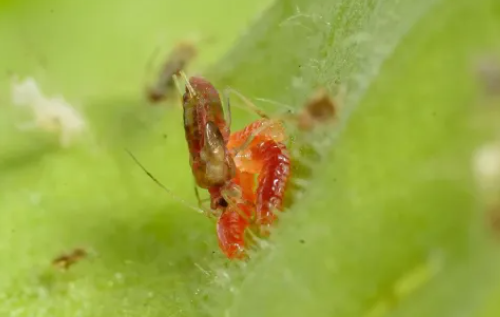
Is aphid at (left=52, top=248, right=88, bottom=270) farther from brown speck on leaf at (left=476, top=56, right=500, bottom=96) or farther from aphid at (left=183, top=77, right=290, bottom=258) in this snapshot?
brown speck on leaf at (left=476, top=56, right=500, bottom=96)

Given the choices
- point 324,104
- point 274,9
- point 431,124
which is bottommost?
point 324,104

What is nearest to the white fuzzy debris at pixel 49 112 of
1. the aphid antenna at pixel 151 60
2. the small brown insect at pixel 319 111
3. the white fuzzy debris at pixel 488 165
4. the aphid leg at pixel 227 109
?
the aphid antenna at pixel 151 60

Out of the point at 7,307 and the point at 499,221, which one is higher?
the point at 499,221

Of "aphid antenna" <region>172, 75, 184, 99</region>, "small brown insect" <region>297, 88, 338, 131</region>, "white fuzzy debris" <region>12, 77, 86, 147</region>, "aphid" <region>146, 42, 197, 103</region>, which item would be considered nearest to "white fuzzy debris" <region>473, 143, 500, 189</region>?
"small brown insect" <region>297, 88, 338, 131</region>

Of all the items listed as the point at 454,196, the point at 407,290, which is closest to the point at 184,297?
the point at 407,290

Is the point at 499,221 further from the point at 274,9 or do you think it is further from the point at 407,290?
the point at 274,9

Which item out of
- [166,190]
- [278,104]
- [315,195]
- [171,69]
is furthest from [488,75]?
[171,69]

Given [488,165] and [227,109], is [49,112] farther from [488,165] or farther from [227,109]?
[488,165]

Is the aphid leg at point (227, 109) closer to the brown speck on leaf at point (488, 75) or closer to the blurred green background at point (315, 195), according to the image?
the blurred green background at point (315, 195)
